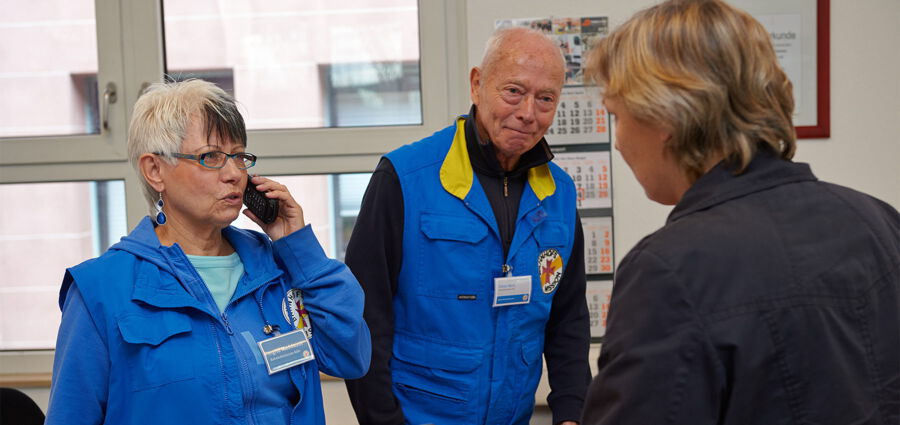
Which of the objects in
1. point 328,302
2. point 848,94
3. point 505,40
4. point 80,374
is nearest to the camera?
point 80,374

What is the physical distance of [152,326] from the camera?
137 centimetres

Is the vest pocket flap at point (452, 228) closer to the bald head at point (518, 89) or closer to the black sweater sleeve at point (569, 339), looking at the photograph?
the bald head at point (518, 89)

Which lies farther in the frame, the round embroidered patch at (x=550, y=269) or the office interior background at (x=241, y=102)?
the office interior background at (x=241, y=102)

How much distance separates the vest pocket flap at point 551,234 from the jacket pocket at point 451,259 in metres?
0.16

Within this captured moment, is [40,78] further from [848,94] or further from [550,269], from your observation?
[848,94]

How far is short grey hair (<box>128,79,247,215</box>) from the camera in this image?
4.87 ft

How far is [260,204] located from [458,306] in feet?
1.78

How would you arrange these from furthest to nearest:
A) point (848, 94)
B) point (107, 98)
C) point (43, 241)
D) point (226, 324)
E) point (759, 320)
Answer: point (43, 241), point (107, 98), point (848, 94), point (226, 324), point (759, 320)

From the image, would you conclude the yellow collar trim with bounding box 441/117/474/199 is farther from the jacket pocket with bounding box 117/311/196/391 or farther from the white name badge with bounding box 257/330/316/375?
the jacket pocket with bounding box 117/311/196/391

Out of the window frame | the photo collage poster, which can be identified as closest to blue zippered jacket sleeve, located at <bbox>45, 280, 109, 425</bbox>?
the window frame

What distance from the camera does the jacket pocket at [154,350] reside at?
53.5 inches

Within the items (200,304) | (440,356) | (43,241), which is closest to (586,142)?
(440,356)

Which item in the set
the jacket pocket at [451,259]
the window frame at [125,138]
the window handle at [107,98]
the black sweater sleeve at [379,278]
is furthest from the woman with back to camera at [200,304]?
the window handle at [107,98]

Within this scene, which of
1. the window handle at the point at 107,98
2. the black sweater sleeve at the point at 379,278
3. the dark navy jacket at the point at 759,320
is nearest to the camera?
the dark navy jacket at the point at 759,320
